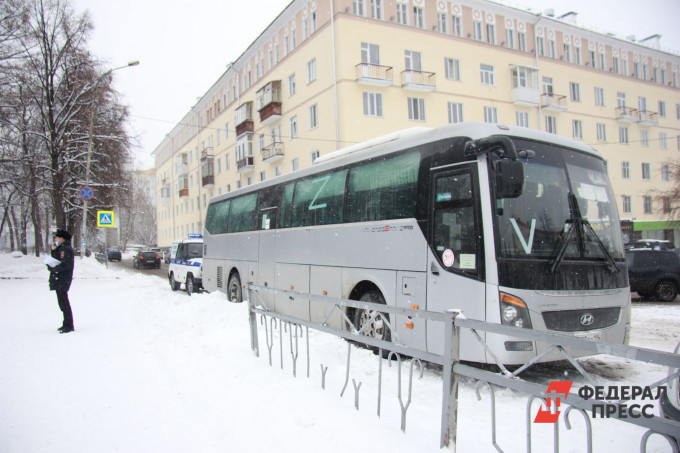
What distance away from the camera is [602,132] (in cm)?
3869

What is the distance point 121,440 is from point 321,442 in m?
1.68

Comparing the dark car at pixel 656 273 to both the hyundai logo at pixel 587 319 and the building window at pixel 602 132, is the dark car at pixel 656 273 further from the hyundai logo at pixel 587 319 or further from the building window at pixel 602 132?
the building window at pixel 602 132

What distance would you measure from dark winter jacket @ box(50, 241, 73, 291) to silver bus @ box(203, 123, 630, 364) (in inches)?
197

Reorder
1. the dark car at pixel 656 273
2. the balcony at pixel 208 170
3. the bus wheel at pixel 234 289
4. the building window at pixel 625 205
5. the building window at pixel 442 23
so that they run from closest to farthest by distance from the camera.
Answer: the bus wheel at pixel 234 289
the dark car at pixel 656 273
the building window at pixel 442 23
the building window at pixel 625 205
the balcony at pixel 208 170

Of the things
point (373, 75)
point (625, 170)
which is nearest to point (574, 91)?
point (625, 170)

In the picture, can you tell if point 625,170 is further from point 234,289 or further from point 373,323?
point 373,323

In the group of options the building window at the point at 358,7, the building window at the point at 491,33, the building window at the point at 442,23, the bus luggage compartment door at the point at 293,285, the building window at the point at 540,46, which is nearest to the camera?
the bus luggage compartment door at the point at 293,285

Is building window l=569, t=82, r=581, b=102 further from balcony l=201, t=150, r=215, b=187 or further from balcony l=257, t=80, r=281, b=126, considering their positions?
balcony l=201, t=150, r=215, b=187

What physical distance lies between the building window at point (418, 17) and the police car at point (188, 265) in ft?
67.3

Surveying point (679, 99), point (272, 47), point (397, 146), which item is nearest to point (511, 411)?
point (397, 146)

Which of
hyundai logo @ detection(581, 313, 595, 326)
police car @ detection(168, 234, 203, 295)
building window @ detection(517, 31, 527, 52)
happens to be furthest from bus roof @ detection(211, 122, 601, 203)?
building window @ detection(517, 31, 527, 52)

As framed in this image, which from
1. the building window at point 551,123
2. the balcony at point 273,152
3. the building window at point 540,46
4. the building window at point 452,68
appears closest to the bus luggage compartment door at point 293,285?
the building window at point 452,68

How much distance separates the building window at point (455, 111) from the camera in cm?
3052

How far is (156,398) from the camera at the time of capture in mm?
4766
